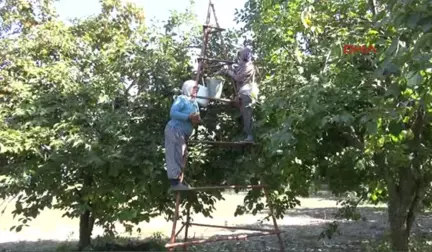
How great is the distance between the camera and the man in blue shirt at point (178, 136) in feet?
15.7

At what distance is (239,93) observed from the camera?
5547mm

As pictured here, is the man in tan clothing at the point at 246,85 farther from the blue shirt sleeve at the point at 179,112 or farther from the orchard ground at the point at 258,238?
the orchard ground at the point at 258,238

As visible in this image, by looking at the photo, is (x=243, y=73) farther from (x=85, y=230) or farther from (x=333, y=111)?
(x=85, y=230)

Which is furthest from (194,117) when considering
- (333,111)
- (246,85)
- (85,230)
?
(85,230)

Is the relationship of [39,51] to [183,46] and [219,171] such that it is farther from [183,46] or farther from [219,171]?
[219,171]

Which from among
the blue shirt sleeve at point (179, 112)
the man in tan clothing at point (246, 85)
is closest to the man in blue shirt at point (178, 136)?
the blue shirt sleeve at point (179, 112)

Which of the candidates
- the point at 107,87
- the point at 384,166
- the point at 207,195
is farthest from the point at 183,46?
the point at 384,166

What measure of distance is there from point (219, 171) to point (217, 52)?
1643mm

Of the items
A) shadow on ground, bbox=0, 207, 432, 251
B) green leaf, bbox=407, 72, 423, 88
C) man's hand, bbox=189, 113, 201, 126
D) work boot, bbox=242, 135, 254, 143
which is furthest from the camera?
shadow on ground, bbox=0, 207, 432, 251

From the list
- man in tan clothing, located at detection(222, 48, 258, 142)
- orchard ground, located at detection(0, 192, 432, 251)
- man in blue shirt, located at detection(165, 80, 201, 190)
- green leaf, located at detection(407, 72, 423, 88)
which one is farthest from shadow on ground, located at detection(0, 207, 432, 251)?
green leaf, located at detection(407, 72, 423, 88)

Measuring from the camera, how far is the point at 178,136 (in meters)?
4.86

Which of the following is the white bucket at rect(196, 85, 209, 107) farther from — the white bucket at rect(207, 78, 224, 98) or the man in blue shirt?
the man in blue shirt

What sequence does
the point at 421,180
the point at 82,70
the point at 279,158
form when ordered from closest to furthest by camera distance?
the point at 279,158, the point at 421,180, the point at 82,70

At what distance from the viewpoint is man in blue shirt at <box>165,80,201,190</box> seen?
4789 mm
